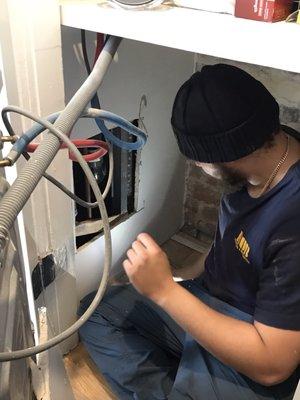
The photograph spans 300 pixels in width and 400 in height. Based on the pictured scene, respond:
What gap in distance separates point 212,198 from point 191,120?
3.20 ft

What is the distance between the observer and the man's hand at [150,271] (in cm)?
91

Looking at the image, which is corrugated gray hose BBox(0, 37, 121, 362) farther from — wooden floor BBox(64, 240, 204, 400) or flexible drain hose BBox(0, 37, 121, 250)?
wooden floor BBox(64, 240, 204, 400)

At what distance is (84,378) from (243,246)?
73 cm

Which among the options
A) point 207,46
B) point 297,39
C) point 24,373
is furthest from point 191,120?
point 24,373

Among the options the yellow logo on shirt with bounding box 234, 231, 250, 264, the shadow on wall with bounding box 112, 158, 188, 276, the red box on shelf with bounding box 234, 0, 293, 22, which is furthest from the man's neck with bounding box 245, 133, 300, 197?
the shadow on wall with bounding box 112, 158, 188, 276

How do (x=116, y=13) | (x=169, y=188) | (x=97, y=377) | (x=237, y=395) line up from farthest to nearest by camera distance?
(x=169, y=188)
(x=97, y=377)
(x=237, y=395)
(x=116, y=13)

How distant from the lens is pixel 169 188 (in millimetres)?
1748

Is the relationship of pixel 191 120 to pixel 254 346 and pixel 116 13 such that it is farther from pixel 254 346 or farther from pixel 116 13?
pixel 254 346

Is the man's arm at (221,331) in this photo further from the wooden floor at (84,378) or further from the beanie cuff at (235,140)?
the wooden floor at (84,378)

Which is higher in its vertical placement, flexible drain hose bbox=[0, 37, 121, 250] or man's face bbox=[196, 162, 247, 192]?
flexible drain hose bbox=[0, 37, 121, 250]

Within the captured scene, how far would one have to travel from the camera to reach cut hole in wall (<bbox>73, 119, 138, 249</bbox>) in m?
1.32

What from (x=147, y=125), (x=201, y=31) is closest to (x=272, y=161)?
(x=201, y=31)

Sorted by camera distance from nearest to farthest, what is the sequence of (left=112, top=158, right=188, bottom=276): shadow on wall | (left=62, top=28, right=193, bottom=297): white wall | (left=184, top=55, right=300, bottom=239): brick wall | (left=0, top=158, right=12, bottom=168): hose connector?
(left=0, top=158, right=12, bottom=168): hose connector → (left=62, top=28, right=193, bottom=297): white wall → (left=184, top=55, right=300, bottom=239): brick wall → (left=112, top=158, right=188, bottom=276): shadow on wall

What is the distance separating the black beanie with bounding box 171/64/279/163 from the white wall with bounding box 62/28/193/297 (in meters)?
0.38
